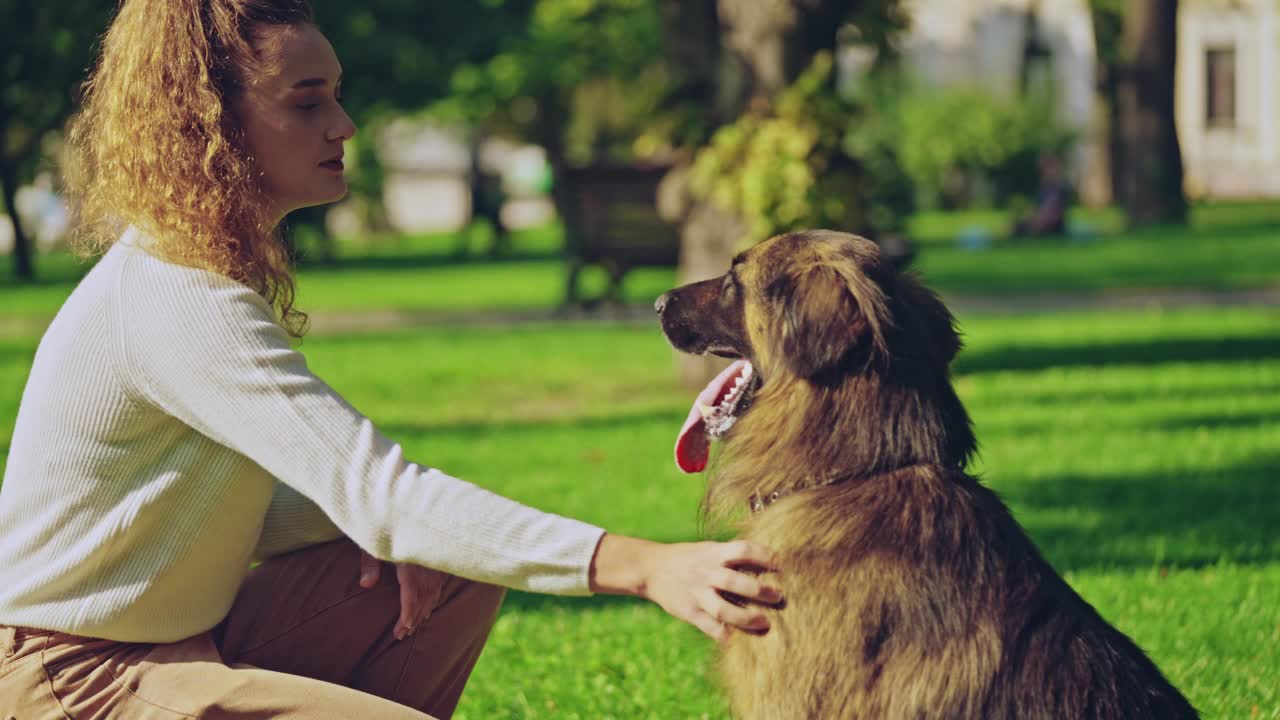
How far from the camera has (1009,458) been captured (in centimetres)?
885

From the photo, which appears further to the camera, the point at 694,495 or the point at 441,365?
the point at 441,365

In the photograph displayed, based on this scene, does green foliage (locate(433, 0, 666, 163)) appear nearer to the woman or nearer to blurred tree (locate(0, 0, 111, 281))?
blurred tree (locate(0, 0, 111, 281))

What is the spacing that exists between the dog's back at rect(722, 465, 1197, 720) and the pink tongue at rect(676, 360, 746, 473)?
410mm

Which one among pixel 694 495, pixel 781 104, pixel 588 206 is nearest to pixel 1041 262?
pixel 588 206

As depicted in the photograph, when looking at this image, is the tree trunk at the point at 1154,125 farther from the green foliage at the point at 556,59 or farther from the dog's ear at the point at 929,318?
the dog's ear at the point at 929,318

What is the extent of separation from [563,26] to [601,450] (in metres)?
23.9

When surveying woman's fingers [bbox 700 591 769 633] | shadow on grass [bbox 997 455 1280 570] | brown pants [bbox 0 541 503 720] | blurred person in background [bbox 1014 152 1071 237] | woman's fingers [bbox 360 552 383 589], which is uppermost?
woman's fingers [bbox 700 591 769 633]

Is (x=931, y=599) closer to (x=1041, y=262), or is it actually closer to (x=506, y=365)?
(x=506, y=365)

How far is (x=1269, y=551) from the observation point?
6.70m

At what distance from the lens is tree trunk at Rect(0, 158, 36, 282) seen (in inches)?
1064

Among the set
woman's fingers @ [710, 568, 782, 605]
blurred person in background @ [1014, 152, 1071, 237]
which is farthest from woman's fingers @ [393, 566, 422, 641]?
blurred person in background @ [1014, 152, 1071, 237]

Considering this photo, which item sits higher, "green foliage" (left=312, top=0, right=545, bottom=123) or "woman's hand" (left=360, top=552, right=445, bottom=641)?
"green foliage" (left=312, top=0, right=545, bottom=123)

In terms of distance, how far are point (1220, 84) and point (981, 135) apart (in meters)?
12.6

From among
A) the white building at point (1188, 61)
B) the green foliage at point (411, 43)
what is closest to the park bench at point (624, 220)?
the green foliage at point (411, 43)
